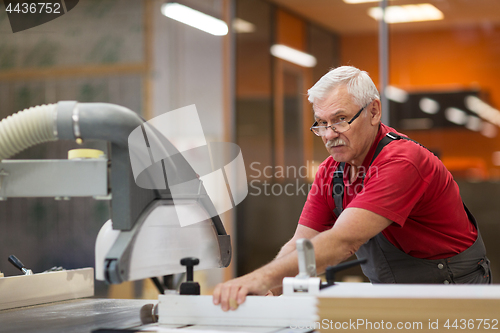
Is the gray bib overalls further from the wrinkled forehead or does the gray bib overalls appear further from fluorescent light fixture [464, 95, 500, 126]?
fluorescent light fixture [464, 95, 500, 126]

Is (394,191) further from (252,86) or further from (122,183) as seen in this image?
(252,86)

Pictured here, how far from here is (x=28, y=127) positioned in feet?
3.28

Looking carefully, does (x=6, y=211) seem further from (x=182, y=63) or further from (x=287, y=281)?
(x=287, y=281)

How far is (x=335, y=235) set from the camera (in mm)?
1293

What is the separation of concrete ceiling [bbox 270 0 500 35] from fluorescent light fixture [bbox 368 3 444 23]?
0.03 metres

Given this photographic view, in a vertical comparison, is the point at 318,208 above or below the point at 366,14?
below

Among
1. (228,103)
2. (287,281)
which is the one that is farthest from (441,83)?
(287,281)

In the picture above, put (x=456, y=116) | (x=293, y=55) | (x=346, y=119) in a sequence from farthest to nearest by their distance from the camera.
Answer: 1. (x=293, y=55)
2. (x=456, y=116)
3. (x=346, y=119)

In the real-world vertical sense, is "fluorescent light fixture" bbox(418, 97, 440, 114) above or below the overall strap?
above

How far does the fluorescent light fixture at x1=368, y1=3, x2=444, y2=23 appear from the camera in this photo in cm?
377

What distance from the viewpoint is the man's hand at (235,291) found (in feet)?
3.69

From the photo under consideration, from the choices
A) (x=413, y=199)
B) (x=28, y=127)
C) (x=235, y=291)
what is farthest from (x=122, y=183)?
(x=413, y=199)

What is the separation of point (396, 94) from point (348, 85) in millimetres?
2485

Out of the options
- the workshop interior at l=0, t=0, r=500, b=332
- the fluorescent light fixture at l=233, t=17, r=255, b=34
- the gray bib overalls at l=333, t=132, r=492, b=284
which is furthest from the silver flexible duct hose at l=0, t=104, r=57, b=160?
the fluorescent light fixture at l=233, t=17, r=255, b=34
